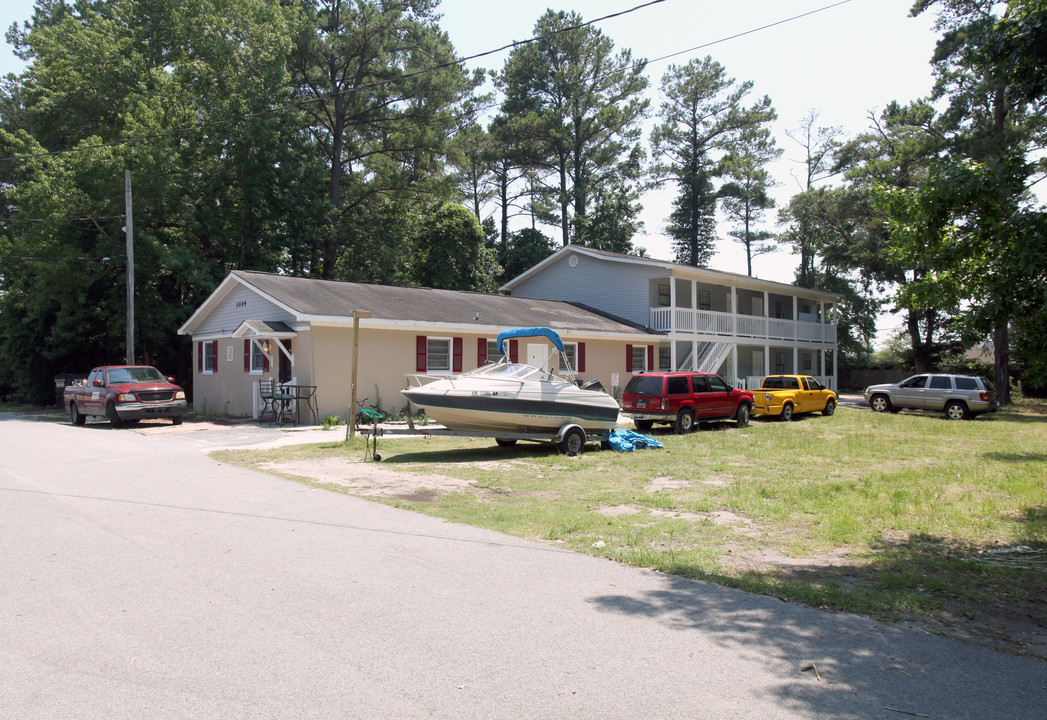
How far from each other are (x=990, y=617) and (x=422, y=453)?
11.2 metres

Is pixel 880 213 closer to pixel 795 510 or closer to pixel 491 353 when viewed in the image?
pixel 491 353

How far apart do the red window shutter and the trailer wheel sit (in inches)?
349

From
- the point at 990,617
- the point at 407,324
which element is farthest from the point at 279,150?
the point at 990,617

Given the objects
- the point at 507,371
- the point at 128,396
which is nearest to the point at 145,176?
the point at 128,396

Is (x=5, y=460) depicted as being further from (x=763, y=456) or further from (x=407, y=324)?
(x=763, y=456)

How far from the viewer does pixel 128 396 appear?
2075 centimetres

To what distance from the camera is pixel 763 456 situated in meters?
14.8

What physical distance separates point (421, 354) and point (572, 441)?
9183 mm

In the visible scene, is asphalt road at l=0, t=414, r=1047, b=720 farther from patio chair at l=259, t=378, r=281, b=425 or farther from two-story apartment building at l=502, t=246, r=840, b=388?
two-story apartment building at l=502, t=246, r=840, b=388

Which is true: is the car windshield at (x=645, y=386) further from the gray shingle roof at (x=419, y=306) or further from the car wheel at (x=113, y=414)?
the car wheel at (x=113, y=414)

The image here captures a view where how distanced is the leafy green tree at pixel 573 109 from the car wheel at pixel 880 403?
81.5 ft

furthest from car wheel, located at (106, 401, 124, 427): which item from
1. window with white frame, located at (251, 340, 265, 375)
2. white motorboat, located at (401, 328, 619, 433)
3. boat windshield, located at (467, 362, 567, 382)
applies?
boat windshield, located at (467, 362, 567, 382)

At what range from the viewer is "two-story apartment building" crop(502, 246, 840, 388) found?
30328 millimetres

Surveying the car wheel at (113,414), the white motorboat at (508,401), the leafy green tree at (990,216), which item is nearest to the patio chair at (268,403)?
the car wheel at (113,414)
